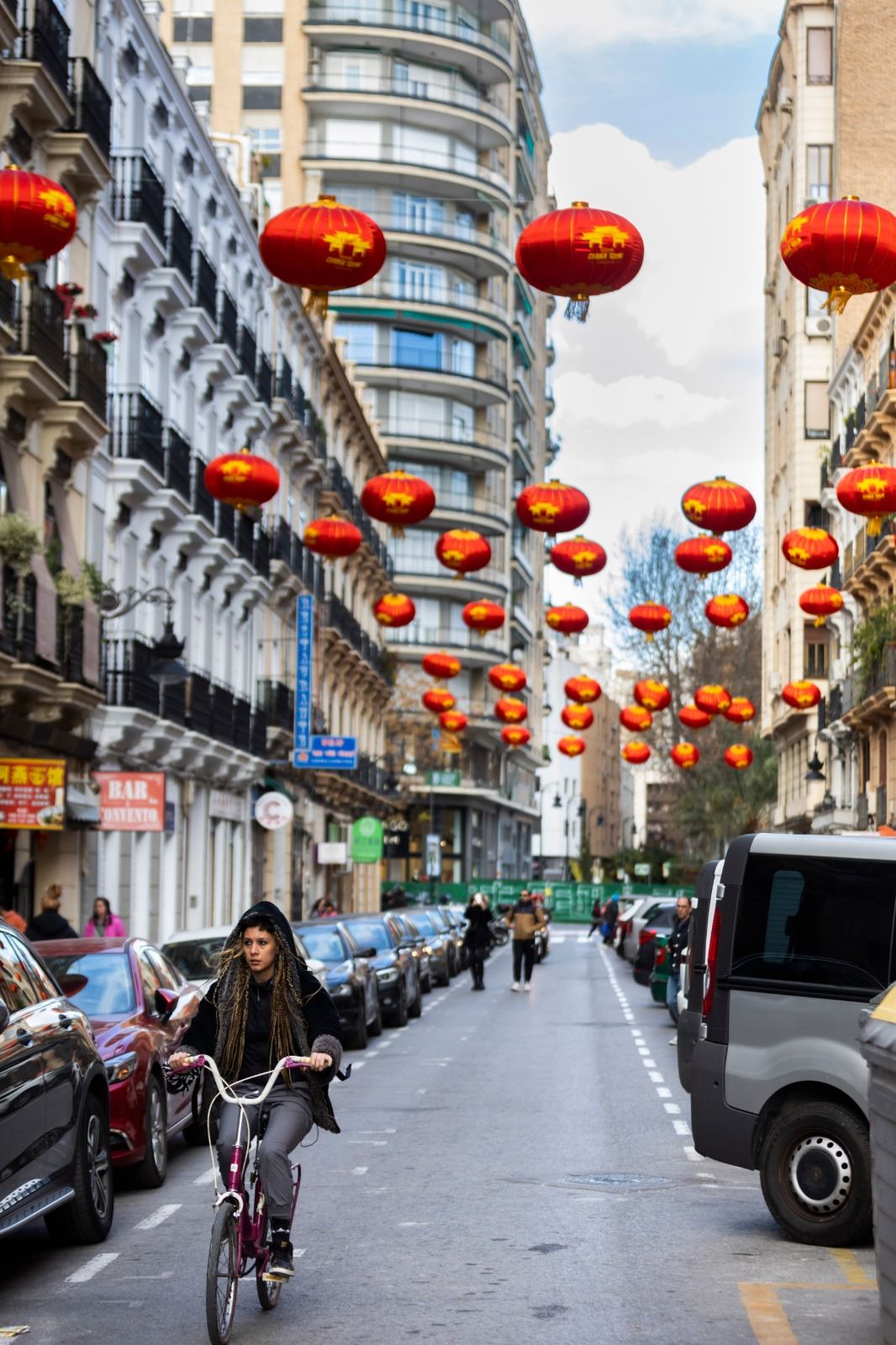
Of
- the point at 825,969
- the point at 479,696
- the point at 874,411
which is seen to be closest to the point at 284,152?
the point at 479,696

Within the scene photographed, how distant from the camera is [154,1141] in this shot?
13.0 meters

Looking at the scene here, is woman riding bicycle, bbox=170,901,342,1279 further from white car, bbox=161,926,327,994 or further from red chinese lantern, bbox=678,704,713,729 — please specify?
red chinese lantern, bbox=678,704,713,729

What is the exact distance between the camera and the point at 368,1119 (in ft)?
56.3

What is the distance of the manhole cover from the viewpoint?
13.0 metres

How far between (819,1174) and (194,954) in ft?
31.7

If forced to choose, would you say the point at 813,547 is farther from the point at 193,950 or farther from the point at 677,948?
the point at 193,950

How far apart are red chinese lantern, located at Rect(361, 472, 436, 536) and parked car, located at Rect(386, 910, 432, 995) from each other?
985 centimetres

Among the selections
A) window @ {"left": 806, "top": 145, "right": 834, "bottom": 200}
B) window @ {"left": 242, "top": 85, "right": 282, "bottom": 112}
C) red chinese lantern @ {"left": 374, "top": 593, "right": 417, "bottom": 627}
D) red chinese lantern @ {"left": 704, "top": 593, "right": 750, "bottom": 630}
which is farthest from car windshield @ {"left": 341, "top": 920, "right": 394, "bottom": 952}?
window @ {"left": 242, "top": 85, "right": 282, "bottom": 112}

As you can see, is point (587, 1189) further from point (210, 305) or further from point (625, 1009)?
point (210, 305)

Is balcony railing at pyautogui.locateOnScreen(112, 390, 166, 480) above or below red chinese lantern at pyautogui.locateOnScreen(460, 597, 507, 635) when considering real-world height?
above

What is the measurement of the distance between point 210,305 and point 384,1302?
107 ft

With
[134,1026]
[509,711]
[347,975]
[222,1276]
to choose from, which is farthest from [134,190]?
[222,1276]

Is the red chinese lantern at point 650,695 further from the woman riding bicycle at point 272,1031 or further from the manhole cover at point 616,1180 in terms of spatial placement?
the woman riding bicycle at point 272,1031

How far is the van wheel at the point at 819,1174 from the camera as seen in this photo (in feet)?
35.4
